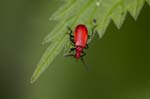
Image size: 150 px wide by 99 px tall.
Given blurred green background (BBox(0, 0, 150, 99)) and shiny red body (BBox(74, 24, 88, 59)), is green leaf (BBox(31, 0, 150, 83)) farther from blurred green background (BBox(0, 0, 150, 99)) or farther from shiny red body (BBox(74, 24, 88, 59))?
blurred green background (BBox(0, 0, 150, 99))

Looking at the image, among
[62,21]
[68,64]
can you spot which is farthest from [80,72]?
[62,21]

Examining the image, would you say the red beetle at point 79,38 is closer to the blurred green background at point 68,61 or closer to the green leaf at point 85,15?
the green leaf at point 85,15

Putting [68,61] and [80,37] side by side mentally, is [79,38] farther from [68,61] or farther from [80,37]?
[68,61]

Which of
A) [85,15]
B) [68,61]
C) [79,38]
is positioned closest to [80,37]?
[79,38]

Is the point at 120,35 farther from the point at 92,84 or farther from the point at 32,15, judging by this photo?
the point at 32,15

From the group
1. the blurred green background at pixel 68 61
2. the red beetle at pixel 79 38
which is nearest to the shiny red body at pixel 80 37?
the red beetle at pixel 79 38

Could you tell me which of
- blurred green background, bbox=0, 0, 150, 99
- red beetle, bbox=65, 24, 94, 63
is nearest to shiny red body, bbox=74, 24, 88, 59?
red beetle, bbox=65, 24, 94, 63

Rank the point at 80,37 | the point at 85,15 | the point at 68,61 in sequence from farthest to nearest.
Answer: the point at 68,61, the point at 80,37, the point at 85,15
